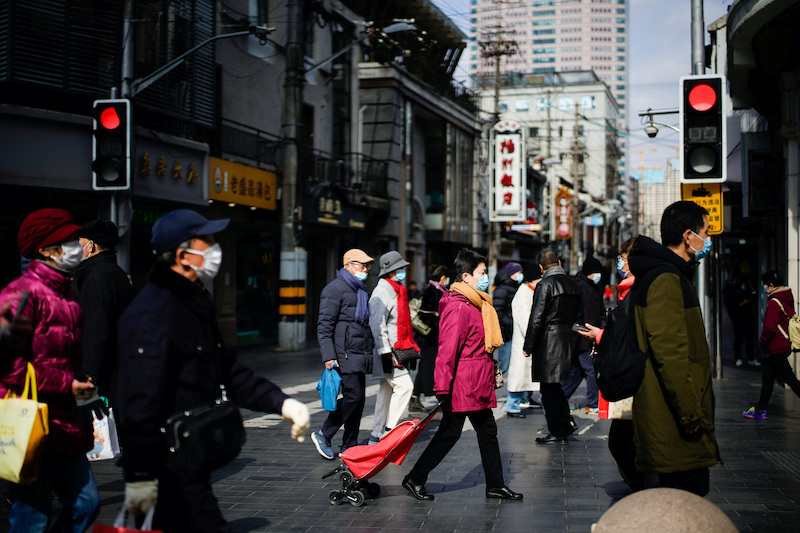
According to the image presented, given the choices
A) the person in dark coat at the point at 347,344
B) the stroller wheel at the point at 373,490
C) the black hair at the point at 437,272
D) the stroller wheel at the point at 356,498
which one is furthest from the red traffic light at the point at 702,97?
the stroller wheel at the point at 356,498

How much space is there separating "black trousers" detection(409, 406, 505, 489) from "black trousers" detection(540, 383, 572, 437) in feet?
7.43

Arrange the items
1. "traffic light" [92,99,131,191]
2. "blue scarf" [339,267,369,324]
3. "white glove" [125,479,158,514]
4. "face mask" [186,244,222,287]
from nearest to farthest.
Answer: "white glove" [125,479,158,514] → "face mask" [186,244,222,287] → "blue scarf" [339,267,369,324] → "traffic light" [92,99,131,191]

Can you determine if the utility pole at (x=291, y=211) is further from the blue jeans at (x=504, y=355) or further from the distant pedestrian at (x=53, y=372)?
the distant pedestrian at (x=53, y=372)

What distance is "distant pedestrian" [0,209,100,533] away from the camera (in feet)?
12.7

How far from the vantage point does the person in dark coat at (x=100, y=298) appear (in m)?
5.27

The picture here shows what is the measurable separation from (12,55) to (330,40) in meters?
14.6

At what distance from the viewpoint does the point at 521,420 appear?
33.5 ft

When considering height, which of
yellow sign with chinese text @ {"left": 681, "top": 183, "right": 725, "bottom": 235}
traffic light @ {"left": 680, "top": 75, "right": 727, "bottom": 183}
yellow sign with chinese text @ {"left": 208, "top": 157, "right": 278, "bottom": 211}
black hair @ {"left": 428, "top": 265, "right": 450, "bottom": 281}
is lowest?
black hair @ {"left": 428, "top": 265, "right": 450, "bottom": 281}

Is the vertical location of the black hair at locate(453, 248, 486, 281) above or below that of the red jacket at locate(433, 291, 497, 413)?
above

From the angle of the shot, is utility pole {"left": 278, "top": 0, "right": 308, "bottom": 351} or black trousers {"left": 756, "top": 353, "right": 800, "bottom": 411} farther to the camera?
utility pole {"left": 278, "top": 0, "right": 308, "bottom": 351}

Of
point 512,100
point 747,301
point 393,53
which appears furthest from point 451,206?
point 512,100

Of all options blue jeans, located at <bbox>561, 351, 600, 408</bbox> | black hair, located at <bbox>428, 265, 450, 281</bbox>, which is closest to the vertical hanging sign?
black hair, located at <bbox>428, 265, 450, 281</bbox>

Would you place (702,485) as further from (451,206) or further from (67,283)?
(451,206)

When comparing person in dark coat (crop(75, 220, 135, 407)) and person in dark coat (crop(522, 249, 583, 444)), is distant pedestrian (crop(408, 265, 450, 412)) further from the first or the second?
person in dark coat (crop(75, 220, 135, 407))
